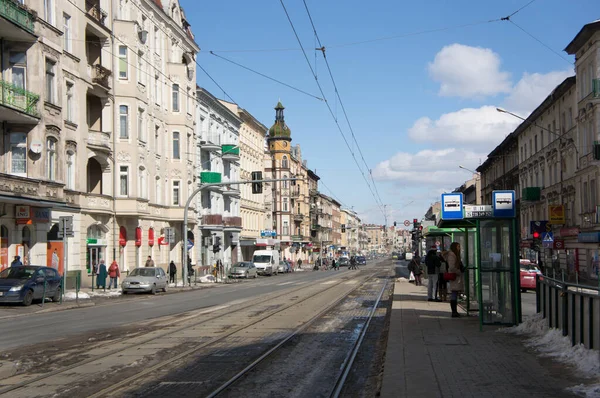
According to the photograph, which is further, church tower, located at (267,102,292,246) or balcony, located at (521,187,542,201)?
church tower, located at (267,102,292,246)

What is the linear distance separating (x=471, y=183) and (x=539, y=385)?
365 feet

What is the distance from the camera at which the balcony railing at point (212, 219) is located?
62469 mm

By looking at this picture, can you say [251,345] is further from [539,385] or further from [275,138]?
[275,138]

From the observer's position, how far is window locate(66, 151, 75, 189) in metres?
36.9

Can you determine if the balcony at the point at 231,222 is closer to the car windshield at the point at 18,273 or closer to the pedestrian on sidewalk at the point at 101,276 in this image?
the pedestrian on sidewalk at the point at 101,276

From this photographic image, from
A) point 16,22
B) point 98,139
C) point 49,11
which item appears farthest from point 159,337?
point 98,139

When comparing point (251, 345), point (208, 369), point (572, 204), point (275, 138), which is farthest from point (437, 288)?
point (275, 138)

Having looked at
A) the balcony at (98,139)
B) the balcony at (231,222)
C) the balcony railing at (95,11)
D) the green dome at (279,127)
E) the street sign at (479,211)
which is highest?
the green dome at (279,127)

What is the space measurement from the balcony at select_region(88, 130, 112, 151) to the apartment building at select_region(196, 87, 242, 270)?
14215 millimetres

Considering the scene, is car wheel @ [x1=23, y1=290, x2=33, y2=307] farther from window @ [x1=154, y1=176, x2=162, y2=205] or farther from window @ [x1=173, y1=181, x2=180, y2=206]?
window @ [x1=173, y1=181, x2=180, y2=206]

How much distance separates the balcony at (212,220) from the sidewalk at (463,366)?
1844 inches

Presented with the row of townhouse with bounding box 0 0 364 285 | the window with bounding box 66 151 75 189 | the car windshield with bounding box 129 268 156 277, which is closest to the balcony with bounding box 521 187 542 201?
the row of townhouse with bounding box 0 0 364 285

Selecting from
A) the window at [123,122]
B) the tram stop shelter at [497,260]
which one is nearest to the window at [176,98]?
the window at [123,122]

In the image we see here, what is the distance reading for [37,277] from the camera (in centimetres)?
2681
